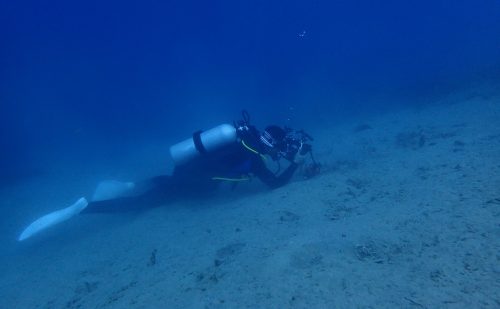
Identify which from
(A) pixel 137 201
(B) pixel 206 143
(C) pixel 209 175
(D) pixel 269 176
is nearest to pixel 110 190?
(A) pixel 137 201

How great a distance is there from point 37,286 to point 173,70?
151 feet

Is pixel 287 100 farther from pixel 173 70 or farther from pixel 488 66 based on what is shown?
pixel 173 70

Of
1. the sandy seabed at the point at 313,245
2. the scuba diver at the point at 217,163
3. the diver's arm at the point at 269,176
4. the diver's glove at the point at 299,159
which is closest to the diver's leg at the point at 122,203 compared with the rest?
the scuba diver at the point at 217,163

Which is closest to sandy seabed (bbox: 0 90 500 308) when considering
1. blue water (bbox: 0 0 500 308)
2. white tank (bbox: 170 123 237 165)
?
blue water (bbox: 0 0 500 308)

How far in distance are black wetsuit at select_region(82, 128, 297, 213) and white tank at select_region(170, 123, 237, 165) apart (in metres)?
0.14

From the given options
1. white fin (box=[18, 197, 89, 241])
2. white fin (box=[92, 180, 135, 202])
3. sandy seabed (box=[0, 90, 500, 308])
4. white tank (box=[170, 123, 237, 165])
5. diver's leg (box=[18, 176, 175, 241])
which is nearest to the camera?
sandy seabed (box=[0, 90, 500, 308])

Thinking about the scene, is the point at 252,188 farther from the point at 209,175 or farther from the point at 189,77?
the point at 189,77

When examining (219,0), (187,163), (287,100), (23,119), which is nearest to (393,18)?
(219,0)

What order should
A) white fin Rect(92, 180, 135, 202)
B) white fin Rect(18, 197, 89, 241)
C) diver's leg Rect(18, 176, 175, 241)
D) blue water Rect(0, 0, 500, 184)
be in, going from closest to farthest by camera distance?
white fin Rect(18, 197, 89, 241) < diver's leg Rect(18, 176, 175, 241) < white fin Rect(92, 180, 135, 202) < blue water Rect(0, 0, 500, 184)

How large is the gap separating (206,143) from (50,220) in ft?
14.3

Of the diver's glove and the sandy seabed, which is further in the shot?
the diver's glove

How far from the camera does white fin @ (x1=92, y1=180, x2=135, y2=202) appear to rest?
8.98 m

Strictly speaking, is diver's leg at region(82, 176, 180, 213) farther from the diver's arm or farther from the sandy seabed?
the diver's arm

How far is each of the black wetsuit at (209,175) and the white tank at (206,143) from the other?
136 mm
